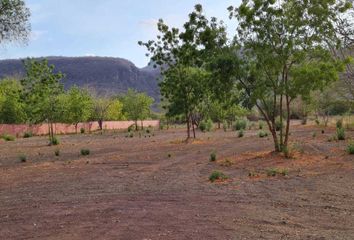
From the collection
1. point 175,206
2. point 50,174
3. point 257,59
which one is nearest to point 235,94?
point 257,59

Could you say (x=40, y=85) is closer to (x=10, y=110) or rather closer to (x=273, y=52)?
(x=273, y=52)

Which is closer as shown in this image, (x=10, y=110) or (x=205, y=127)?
(x=205, y=127)

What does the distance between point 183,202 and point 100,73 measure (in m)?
172

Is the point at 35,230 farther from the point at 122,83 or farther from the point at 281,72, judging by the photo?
the point at 122,83

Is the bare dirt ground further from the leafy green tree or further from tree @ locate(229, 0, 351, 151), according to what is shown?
the leafy green tree

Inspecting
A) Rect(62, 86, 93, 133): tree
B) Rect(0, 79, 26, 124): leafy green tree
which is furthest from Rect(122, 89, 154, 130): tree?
Rect(0, 79, 26, 124): leafy green tree

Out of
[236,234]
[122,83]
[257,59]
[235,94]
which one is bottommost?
[236,234]

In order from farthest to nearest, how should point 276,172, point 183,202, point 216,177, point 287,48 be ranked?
point 287,48
point 276,172
point 216,177
point 183,202

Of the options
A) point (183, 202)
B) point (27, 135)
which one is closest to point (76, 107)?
point (27, 135)

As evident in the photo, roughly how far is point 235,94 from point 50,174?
28.5 ft

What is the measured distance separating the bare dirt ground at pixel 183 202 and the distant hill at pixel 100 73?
14414 centimetres

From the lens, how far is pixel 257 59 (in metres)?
19.4

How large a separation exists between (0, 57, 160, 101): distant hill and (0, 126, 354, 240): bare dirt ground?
473 ft

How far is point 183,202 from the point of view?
10.3m
